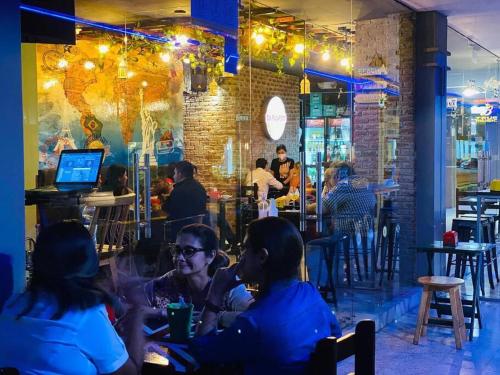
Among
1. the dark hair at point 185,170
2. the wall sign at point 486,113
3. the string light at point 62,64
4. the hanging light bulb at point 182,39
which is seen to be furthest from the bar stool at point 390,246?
the wall sign at point 486,113

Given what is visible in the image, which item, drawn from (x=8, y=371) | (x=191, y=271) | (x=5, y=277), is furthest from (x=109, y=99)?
(x=8, y=371)

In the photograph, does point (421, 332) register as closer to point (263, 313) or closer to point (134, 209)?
point (134, 209)

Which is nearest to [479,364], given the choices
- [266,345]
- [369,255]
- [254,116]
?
[369,255]

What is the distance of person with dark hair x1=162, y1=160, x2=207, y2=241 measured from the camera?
6410 millimetres

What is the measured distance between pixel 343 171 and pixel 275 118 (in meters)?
1.74

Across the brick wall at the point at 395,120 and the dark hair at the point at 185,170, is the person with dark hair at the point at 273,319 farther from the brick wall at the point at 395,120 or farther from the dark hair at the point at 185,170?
the brick wall at the point at 395,120

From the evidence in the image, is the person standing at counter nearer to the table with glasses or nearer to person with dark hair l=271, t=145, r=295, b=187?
person with dark hair l=271, t=145, r=295, b=187

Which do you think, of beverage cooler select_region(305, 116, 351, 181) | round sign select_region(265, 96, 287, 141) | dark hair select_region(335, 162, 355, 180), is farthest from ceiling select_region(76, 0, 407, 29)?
dark hair select_region(335, 162, 355, 180)

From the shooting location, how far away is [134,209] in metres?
5.88

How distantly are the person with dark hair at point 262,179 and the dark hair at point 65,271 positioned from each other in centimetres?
567

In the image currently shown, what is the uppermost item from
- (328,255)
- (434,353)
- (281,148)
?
(281,148)

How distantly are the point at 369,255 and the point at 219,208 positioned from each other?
2.00 meters

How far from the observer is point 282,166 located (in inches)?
314

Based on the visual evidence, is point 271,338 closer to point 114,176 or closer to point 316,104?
point 316,104
